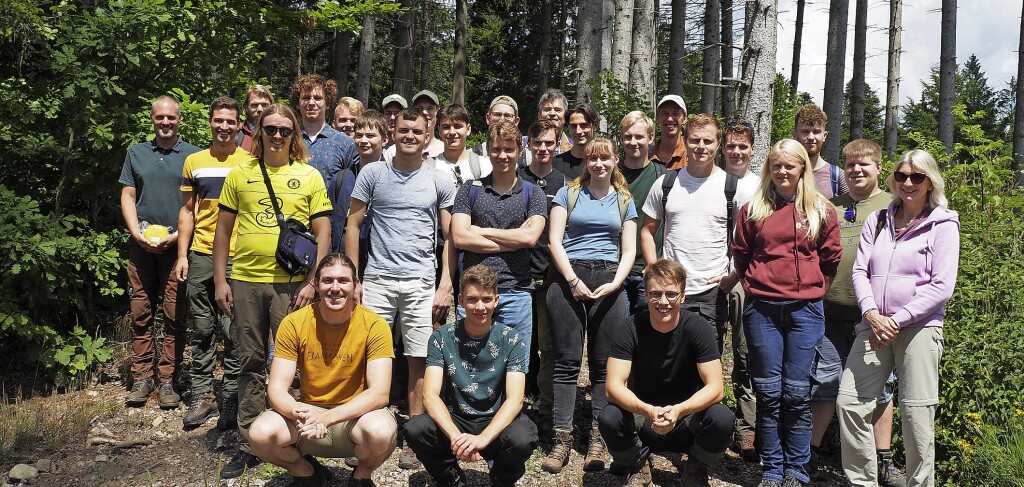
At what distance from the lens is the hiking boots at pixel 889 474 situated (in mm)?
4629

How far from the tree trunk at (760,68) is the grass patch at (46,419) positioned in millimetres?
6112

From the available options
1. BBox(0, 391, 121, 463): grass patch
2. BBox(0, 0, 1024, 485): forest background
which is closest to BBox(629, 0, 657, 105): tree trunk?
BBox(0, 0, 1024, 485): forest background

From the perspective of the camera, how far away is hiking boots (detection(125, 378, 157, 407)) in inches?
226

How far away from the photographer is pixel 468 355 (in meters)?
4.36

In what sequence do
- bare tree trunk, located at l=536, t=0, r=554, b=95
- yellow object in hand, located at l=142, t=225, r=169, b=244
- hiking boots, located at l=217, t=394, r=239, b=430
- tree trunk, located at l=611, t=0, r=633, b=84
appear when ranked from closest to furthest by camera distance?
hiking boots, located at l=217, t=394, r=239, b=430
yellow object in hand, located at l=142, t=225, r=169, b=244
tree trunk, located at l=611, t=0, r=633, b=84
bare tree trunk, located at l=536, t=0, r=554, b=95

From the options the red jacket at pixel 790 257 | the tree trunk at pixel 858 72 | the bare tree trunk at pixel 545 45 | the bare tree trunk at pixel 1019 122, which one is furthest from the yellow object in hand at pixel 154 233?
the bare tree trunk at pixel 545 45

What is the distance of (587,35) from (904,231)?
8063 mm

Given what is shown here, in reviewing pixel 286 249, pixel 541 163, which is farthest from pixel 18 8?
pixel 541 163

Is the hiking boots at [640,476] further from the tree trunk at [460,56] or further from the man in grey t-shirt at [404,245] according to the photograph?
the tree trunk at [460,56]

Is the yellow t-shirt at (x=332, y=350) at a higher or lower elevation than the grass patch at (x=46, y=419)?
higher

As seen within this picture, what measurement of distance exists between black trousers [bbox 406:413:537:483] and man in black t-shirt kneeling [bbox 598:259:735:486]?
51 centimetres

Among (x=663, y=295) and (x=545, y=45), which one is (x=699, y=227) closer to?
(x=663, y=295)

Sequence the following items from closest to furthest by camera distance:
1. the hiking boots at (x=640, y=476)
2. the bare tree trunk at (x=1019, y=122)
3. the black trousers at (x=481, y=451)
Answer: the black trousers at (x=481, y=451), the hiking boots at (x=640, y=476), the bare tree trunk at (x=1019, y=122)

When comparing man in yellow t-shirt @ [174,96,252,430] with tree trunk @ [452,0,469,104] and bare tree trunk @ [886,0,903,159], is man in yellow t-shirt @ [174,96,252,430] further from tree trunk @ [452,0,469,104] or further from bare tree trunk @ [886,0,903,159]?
bare tree trunk @ [886,0,903,159]
